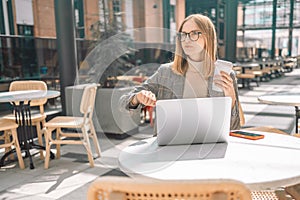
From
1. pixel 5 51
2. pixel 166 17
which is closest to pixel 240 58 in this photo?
pixel 166 17

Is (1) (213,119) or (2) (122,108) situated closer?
(1) (213,119)

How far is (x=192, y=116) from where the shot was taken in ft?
4.11

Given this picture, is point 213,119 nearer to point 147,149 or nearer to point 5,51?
point 147,149

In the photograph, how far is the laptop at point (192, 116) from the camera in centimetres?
124

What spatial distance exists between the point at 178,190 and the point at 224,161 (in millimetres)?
580

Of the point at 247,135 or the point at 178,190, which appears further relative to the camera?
the point at 247,135

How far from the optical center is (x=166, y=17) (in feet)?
31.2

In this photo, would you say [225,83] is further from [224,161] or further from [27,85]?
[27,85]

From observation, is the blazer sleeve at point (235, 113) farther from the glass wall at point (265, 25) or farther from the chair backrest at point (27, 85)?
the glass wall at point (265, 25)

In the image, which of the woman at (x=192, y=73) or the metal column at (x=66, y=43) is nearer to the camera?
the woman at (x=192, y=73)

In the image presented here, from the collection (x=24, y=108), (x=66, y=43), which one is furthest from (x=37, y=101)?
(x=66, y=43)

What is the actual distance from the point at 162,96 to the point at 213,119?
0.54 m

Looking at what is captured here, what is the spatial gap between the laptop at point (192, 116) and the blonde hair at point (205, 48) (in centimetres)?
43

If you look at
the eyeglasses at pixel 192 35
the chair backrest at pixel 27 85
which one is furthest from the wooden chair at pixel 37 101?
the eyeglasses at pixel 192 35
